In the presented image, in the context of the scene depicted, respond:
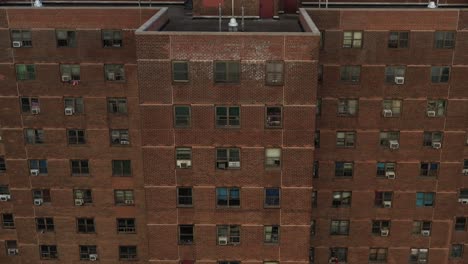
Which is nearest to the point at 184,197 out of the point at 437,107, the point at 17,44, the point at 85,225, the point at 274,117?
the point at 274,117

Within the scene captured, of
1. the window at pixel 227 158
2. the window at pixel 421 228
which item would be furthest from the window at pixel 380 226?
the window at pixel 227 158

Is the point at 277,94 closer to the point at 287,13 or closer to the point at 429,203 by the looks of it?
the point at 287,13

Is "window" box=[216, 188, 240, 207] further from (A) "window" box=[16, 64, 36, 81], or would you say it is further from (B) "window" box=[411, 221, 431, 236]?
(B) "window" box=[411, 221, 431, 236]

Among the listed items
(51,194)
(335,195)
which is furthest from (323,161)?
(51,194)

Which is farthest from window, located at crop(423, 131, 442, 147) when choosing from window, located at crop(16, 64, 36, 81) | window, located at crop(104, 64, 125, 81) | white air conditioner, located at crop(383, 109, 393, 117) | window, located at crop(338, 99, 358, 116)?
window, located at crop(16, 64, 36, 81)

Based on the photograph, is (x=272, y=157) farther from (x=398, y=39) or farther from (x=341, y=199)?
(x=398, y=39)

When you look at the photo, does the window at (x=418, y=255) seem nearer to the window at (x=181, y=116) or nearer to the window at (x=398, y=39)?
the window at (x=398, y=39)
